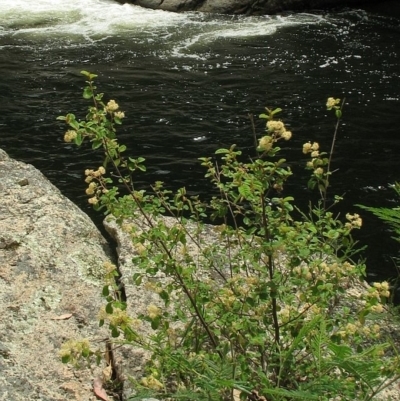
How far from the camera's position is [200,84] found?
1004cm

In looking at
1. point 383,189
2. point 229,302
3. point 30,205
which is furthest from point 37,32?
point 229,302

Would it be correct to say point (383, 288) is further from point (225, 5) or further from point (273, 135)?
point (225, 5)

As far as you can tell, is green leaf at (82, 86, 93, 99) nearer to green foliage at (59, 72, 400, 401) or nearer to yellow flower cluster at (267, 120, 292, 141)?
green foliage at (59, 72, 400, 401)

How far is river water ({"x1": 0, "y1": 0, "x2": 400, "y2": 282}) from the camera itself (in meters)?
7.55

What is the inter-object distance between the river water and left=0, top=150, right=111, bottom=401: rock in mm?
1659

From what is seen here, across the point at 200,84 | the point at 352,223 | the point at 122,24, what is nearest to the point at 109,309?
the point at 352,223

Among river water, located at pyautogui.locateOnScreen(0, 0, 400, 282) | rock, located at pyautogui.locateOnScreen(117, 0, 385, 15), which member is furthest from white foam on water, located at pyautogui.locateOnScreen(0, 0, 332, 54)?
rock, located at pyautogui.locateOnScreen(117, 0, 385, 15)

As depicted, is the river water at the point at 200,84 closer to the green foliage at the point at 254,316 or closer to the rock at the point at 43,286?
the rock at the point at 43,286

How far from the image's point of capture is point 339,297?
378 centimetres

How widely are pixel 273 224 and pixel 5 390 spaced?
140 centimetres

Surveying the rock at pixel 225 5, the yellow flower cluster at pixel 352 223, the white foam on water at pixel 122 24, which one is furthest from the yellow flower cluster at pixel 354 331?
the rock at pixel 225 5

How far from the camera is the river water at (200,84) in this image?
24.8 feet

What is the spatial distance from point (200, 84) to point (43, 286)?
647 centimetres

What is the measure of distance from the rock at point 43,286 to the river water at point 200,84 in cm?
166
